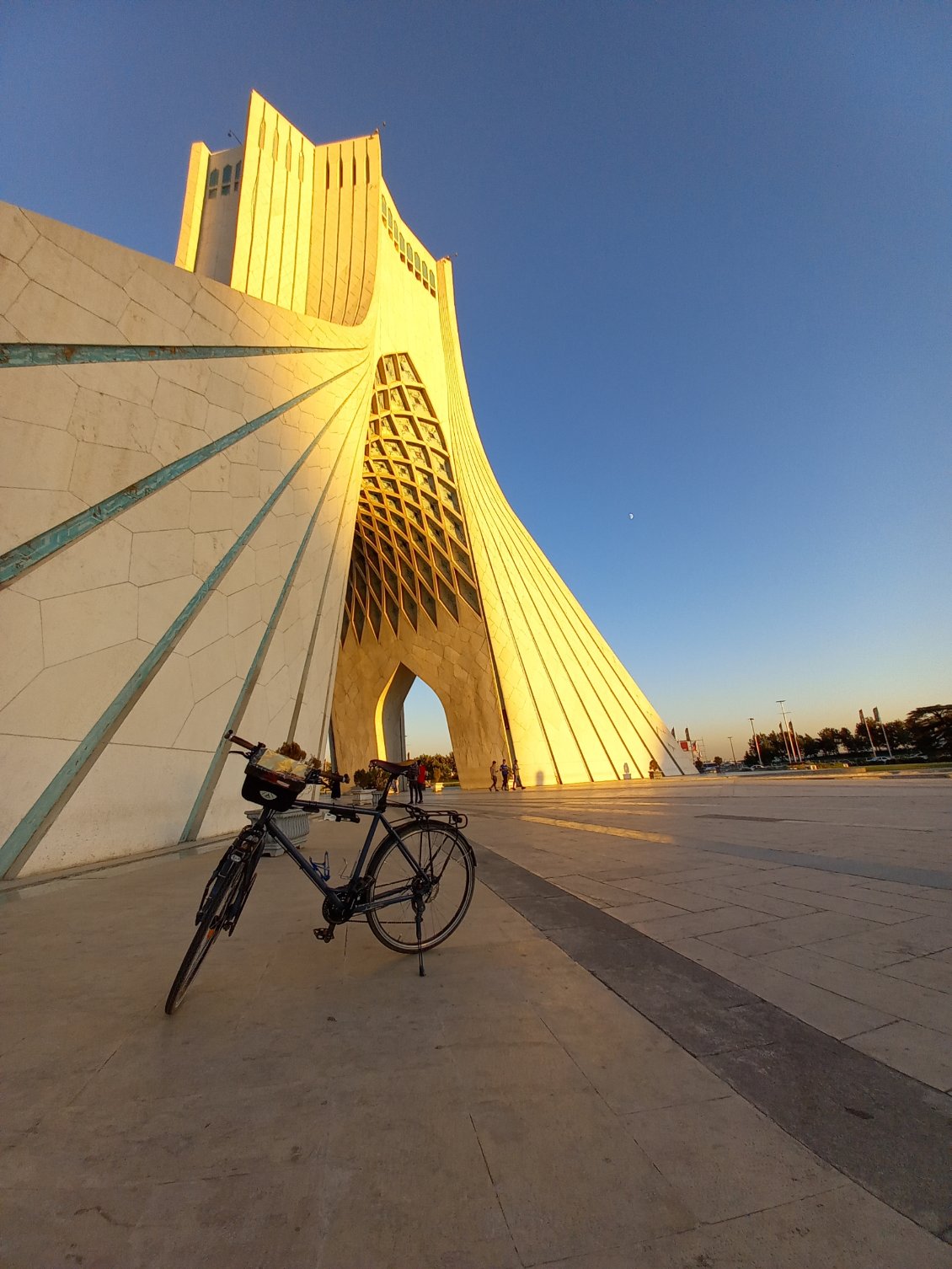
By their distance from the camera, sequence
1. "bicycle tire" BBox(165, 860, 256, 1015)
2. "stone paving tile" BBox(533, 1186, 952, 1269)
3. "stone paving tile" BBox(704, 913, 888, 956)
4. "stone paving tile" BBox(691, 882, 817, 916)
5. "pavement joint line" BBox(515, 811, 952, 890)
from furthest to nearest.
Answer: "pavement joint line" BBox(515, 811, 952, 890) → "stone paving tile" BBox(691, 882, 817, 916) → "stone paving tile" BBox(704, 913, 888, 956) → "bicycle tire" BBox(165, 860, 256, 1015) → "stone paving tile" BBox(533, 1186, 952, 1269)

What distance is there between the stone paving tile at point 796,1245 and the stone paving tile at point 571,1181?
0.03 metres

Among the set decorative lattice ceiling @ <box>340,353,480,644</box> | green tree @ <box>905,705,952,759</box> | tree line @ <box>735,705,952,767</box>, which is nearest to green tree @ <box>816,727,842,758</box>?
tree line @ <box>735,705,952,767</box>

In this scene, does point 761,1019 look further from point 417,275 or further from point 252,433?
point 417,275

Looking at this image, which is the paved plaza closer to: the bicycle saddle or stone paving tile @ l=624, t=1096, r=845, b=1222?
stone paving tile @ l=624, t=1096, r=845, b=1222

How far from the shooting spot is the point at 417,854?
252 centimetres

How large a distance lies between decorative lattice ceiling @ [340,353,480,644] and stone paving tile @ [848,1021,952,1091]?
1541 cm

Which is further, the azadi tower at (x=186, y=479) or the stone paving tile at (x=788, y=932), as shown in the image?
the azadi tower at (x=186, y=479)

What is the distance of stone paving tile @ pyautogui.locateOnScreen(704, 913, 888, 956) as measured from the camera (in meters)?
2.35

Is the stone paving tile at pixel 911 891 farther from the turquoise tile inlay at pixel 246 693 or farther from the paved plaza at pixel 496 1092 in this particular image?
the turquoise tile inlay at pixel 246 693

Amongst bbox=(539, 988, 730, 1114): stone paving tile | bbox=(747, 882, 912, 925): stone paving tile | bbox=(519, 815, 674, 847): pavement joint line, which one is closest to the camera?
bbox=(539, 988, 730, 1114): stone paving tile

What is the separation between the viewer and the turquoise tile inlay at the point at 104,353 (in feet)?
14.0

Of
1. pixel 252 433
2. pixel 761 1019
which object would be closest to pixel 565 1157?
pixel 761 1019

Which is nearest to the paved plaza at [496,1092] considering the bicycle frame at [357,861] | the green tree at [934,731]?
the bicycle frame at [357,861]

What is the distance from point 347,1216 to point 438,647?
19172 mm
